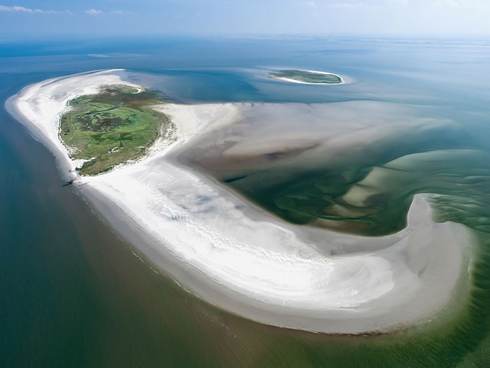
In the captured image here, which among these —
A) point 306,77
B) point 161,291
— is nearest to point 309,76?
point 306,77

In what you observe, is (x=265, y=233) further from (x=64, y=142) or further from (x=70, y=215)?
(x=64, y=142)

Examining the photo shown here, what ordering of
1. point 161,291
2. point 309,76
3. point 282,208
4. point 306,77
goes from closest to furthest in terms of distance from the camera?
point 161,291 → point 282,208 → point 306,77 → point 309,76

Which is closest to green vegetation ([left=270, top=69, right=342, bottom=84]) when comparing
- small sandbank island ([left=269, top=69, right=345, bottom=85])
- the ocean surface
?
small sandbank island ([left=269, top=69, right=345, bottom=85])

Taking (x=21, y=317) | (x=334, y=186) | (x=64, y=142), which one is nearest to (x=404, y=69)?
(x=334, y=186)

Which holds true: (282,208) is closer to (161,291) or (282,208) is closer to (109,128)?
(161,291)

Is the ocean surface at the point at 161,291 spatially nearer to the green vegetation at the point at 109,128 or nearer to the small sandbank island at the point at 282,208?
the small sandbank island at the point at 282,208
